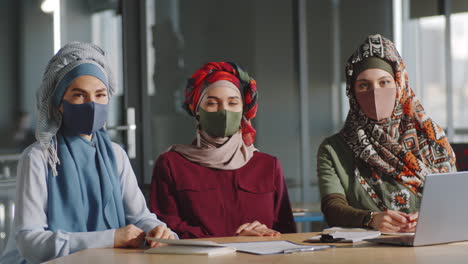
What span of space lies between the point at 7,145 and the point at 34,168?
2371mm

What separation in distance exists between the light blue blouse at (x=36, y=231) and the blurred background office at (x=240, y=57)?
227 cm

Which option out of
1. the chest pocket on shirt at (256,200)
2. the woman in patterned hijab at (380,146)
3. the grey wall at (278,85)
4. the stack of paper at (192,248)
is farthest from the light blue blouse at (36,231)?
the grey wall at (278,85)

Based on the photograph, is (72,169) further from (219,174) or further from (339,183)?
(339,183)

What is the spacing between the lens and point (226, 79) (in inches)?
109

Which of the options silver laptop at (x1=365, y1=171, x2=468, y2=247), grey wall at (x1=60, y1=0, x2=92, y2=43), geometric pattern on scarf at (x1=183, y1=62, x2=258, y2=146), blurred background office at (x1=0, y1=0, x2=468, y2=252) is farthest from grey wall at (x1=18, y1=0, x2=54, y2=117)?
silver laptop at (x1=365, y1=171, x2=468, y2=247)

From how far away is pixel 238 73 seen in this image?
2.83m

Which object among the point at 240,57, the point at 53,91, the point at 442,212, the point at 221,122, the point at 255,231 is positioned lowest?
the point at 255,231

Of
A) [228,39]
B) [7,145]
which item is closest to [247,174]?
[7,145]

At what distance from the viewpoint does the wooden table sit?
1811 mm

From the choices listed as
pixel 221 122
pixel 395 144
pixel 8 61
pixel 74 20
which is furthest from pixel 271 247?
pixel 74 20

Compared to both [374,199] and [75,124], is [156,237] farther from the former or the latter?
[374,199]

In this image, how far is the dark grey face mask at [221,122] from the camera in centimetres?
272

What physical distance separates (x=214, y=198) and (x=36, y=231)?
0.77 m

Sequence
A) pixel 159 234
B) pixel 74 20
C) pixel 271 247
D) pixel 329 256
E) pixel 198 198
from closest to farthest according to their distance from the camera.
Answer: pixel 329 256 < pixel 271 247 < pixel 159 234 < pixel 198 198 < pixel 74 20
